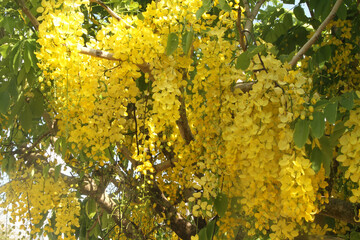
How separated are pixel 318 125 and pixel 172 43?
69 centimetres

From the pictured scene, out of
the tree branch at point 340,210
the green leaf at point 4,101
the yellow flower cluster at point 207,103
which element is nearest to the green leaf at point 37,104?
the green leaf at point 4,101

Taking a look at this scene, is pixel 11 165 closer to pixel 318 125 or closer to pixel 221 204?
pixel 221 204

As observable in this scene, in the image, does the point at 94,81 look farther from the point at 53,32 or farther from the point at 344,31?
the point at 344,31

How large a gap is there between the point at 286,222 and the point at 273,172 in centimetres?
27

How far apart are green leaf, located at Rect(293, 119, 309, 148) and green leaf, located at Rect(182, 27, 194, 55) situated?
565 mm

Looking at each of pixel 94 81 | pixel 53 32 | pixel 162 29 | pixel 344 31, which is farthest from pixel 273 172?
pixel 344 31

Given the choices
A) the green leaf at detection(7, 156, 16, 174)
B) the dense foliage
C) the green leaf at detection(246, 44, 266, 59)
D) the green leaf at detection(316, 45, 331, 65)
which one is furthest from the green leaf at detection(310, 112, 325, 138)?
the green leaf at detection(7, 156, 16, 174)

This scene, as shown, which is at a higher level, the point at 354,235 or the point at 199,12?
the point at 199,12

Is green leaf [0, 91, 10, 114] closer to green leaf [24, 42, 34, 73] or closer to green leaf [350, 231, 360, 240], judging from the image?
green leaf [24, 42, 34, 73]

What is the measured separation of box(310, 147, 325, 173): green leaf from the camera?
156 cm

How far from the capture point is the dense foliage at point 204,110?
1557 mm

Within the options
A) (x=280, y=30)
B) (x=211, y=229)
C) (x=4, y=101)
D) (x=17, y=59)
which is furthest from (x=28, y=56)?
(x=280, y=30)

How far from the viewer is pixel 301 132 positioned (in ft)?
4.64

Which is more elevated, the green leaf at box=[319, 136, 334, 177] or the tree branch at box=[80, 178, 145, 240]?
the tree branch at box=[80, 178, 145, 240]
